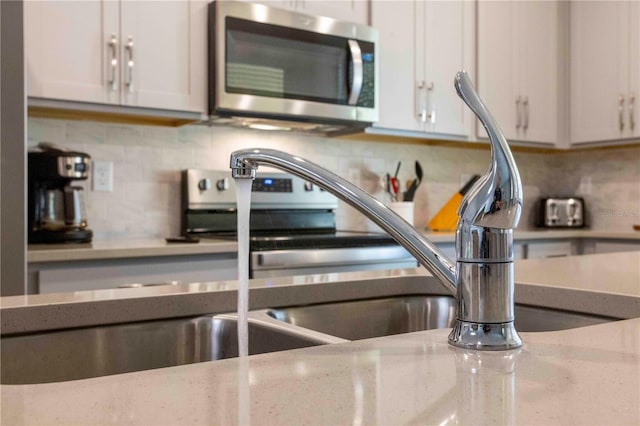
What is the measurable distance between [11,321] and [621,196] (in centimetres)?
360

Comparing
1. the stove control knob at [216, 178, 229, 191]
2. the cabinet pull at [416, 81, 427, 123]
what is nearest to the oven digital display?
the stove control knob at [216, 178, 229, 191]

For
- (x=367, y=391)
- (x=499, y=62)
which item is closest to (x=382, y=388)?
(x=367, y=391)

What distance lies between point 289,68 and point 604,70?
6.38 ft

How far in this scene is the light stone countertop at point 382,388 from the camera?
0.46 meters

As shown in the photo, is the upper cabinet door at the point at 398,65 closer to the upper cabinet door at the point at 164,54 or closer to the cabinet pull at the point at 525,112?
the cabinet pull at the point at 525,112

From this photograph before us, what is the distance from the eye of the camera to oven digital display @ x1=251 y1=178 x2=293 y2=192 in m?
2.89

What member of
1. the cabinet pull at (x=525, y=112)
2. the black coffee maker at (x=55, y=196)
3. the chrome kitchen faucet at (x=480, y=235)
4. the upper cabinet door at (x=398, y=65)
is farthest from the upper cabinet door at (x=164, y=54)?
the cabinet pull at (x=525, y=112)

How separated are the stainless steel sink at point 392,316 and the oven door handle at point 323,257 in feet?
3.44

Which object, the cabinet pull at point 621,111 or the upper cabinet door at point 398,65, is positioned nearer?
the upper cabinet door at point 398,65

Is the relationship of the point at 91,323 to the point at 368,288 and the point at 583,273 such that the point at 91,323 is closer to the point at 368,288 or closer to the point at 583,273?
the point at 368,288

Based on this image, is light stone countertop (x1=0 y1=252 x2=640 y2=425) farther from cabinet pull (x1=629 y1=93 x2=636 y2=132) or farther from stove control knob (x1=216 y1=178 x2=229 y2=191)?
cabinet pull (x1=629 y1=93 x2=636 y2=132)

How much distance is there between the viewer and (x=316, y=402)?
49 cm

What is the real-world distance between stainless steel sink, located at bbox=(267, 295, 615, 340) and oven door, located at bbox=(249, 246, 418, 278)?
104 cm

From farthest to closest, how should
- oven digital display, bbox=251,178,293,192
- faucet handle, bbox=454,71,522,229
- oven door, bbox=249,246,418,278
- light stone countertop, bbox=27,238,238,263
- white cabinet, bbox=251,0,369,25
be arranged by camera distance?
oven digital display, bbox=251,178,293,192 → white cabinet, bbox=251,0,369,25 → oven door, bbox=249,246,418,278 → light stone countertop, bbox=27,238,238,263 → faucet handle, bbox=454,71,522,229
